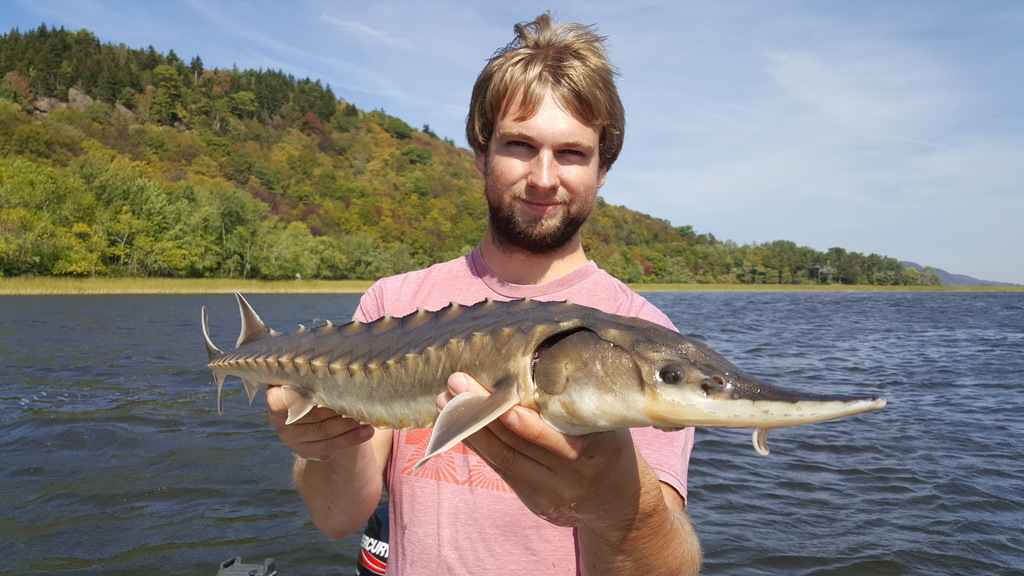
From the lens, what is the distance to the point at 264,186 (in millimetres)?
103312

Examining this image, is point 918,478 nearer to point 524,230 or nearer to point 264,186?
point 524,230

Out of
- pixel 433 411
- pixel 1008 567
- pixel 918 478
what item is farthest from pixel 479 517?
pixel 918 478

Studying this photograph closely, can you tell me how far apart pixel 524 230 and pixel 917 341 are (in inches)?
870

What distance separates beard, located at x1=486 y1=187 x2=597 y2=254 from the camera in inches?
97.3

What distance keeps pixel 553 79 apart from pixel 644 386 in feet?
4.45

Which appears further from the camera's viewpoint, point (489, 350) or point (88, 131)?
point (88, 131)

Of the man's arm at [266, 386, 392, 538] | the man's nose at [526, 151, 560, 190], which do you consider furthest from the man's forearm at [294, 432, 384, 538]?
the man's nose at [526, 151, 560, 190]

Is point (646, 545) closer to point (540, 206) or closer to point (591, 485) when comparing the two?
point (591, 485)

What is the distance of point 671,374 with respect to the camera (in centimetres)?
145

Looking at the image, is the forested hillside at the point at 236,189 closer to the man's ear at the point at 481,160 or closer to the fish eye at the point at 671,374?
the man's ear at the point at 481,160

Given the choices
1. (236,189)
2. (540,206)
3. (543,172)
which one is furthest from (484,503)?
(236,189)

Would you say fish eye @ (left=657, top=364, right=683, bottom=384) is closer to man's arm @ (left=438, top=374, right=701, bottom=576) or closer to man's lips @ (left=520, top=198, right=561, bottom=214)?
man's arm @ (left=438, top=374, right=701, bottom=576)

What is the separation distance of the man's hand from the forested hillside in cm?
4229

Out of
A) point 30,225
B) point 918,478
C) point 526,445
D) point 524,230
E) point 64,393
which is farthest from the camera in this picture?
point 30,225
